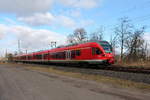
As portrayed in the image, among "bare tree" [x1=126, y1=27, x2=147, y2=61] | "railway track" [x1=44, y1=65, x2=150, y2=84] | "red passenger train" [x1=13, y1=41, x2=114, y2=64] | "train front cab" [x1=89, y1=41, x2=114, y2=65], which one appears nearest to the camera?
"railway track" [x1=44, y1=65, x2=150, y2=84]

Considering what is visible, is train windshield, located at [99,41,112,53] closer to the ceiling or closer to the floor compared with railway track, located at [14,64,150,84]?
closer to the ceiling

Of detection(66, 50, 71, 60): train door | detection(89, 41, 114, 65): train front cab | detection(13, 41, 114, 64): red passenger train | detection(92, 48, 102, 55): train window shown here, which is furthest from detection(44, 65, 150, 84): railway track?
detection(66, 50, 71, 60): train door

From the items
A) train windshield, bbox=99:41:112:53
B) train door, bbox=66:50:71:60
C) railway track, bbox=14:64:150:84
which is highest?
train windshield, bbox=99:41:112:53

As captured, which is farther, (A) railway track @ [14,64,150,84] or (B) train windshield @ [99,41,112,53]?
(B) train windshield @ [99,41,112,53]

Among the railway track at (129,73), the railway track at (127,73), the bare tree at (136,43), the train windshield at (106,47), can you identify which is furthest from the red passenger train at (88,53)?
the bare tree at (136,43)

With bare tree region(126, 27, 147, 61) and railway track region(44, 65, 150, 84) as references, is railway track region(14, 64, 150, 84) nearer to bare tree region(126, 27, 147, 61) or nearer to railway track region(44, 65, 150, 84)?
railway track region(44, 65, 150, 84)

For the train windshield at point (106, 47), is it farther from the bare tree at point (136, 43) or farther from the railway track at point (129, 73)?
the bare tree at point (136, 43)

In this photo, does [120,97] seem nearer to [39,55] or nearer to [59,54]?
[59,54]

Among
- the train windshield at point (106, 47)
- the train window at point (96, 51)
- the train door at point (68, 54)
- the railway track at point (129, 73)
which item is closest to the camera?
the railway track at point (129, 73)

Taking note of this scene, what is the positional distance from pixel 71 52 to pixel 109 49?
675 cm

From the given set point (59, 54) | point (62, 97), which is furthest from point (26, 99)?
point (59, 54)

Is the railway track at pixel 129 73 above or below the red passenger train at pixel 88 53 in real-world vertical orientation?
below

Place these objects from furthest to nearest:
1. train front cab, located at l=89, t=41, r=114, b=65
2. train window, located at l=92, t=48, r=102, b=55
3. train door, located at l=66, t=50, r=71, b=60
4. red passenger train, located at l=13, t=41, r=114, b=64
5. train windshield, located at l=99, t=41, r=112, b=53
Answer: train door, located at l=66, t=50, r=71, b=60 < train windshield, located at l=99, t=41, r=112, b=53 < train window, located at l=92, t=48, r=102, b=55 < red passenger train, located at l=13, t=41, r=114, b=64 < train front cab, located at l=89, t=41, r=114, b=65

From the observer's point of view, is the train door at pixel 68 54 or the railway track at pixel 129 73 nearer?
the railway track at pixel 129 73
